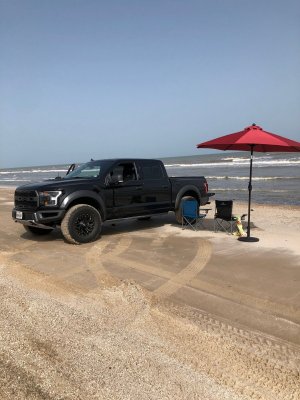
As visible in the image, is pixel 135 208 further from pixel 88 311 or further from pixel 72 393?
pixel 72 393

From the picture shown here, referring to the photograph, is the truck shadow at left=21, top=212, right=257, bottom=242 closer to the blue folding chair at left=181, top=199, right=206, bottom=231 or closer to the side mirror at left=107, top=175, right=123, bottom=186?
the blue folding chair at left=181, top=199, right=206, bottom=231

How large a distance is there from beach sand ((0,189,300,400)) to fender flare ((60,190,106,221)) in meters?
0.98

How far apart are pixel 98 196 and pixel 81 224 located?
0.73 m

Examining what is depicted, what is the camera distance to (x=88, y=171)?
8.93 meters

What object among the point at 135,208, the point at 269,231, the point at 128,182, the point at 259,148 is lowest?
the point at 269,231

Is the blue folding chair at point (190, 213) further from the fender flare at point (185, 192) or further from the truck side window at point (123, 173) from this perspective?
the truck side window at point (123, 173)

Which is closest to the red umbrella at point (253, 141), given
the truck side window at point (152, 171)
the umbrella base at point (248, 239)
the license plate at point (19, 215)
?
the umbrella base at point (248, 239)

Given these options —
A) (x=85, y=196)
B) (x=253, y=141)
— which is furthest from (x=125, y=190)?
(x=253, y=141)

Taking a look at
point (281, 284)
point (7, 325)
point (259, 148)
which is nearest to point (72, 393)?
point (7, 325)

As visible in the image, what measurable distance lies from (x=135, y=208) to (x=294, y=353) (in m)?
5.83

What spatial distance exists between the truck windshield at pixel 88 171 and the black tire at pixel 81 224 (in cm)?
99

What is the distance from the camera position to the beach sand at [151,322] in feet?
9.94

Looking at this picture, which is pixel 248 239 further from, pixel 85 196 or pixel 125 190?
pixel 85 196

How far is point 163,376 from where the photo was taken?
3123 millimetres
